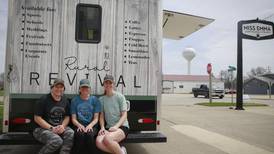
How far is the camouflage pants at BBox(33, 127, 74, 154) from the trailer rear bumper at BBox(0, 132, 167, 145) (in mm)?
159

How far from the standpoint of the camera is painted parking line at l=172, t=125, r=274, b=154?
6898mm

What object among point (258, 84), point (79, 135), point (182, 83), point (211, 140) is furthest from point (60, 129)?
point (258, 84)

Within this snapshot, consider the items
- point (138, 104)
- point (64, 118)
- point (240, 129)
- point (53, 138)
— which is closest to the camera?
point (53, 138)

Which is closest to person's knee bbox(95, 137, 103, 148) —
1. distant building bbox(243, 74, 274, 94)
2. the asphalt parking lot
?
the asphalt parking lot

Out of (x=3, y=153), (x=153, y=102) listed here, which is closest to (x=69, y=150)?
(x=153, y=102)

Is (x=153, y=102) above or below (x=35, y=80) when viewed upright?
below

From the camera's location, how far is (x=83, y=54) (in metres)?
5.16

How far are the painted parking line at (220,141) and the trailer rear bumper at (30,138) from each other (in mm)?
2240

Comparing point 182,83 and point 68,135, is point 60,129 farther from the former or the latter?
point 182,83

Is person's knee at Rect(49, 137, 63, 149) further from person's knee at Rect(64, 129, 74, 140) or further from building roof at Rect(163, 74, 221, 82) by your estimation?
building roof at Rect(163, 74, 221, 82)

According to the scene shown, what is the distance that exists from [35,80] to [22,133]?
2.88 feet

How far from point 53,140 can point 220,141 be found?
15.5 feet

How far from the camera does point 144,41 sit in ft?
17.7

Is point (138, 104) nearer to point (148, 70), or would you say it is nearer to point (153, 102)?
point (153, 102)
